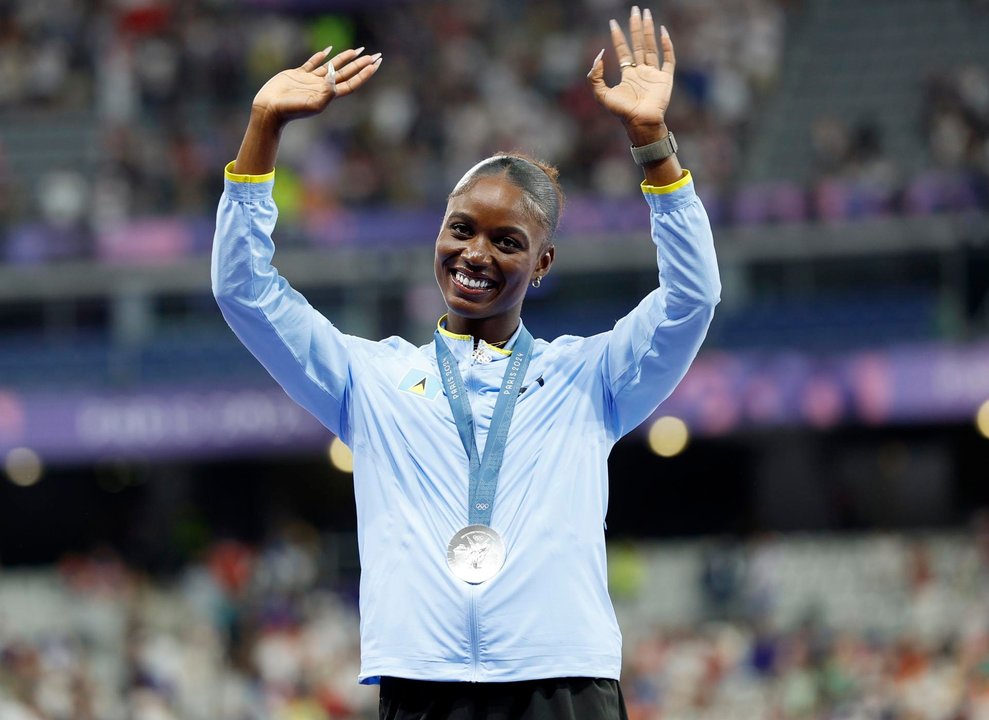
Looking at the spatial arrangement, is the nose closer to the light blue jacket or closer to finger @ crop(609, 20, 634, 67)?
the light blue jacket

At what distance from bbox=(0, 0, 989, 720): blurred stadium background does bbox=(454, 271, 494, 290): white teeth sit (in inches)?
418

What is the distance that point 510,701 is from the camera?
132 inches

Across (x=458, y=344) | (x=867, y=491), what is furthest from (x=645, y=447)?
(x=458, y=344)

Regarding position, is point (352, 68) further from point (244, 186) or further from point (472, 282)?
point (472, 282)

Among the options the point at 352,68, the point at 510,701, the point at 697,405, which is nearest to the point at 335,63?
the point at 352,68

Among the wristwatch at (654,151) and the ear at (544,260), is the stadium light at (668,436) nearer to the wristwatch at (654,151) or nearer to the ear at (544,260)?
the ear at (544,260)

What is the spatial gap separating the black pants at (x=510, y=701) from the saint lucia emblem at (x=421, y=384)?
0.64m

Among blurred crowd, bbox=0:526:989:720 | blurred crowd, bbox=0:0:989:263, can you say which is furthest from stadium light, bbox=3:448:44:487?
blurred crowd, bbox=0:0:989:263

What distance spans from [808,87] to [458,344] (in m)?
17.4

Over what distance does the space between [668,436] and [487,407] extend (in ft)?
51.3

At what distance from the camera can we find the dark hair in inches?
142

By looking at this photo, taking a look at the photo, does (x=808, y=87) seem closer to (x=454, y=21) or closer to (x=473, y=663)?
(x=454, y=21)

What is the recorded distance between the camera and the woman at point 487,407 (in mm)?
3334

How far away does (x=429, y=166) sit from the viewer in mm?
18875
